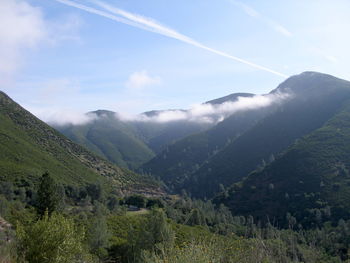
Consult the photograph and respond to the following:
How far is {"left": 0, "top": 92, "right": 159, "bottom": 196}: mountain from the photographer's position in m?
78.1

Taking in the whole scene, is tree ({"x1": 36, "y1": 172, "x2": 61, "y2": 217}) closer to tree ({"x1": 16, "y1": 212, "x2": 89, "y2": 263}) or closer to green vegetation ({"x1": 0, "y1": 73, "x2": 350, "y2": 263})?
green vegetation ({"x1": 0, "y1": 73, "x2": 350, "y2": 263})

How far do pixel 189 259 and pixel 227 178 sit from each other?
16365cm

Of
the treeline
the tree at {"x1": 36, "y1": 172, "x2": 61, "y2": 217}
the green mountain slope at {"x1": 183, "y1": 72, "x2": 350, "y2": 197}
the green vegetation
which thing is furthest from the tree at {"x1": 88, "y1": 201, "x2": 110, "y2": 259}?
the green mountain slope at {"x1": 183, "y1": 72, "x2": 350, "y2": 197}

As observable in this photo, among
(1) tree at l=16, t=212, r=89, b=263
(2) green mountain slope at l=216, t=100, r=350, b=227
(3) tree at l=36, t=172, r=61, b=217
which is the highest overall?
(1) tree at l=16, t=212, r=89, b=263

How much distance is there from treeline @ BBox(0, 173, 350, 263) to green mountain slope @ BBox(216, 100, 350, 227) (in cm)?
997

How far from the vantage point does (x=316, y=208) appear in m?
84.4

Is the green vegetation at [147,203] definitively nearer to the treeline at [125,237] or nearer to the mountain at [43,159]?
the treeline at [125,237]

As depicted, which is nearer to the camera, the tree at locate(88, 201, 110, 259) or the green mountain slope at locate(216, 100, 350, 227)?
the tree at locate(88, 201, 110, 259)

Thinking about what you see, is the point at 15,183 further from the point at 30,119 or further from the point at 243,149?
the point at 243,149

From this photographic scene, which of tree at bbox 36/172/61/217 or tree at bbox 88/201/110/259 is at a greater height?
tree at bbox 36/172/61/217

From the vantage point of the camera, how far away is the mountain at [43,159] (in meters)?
78.1

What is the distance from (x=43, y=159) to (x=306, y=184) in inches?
3079

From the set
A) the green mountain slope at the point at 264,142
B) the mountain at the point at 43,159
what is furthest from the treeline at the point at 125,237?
the green mountain slope at the point at 264,142

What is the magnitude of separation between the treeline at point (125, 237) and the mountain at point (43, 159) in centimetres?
730
